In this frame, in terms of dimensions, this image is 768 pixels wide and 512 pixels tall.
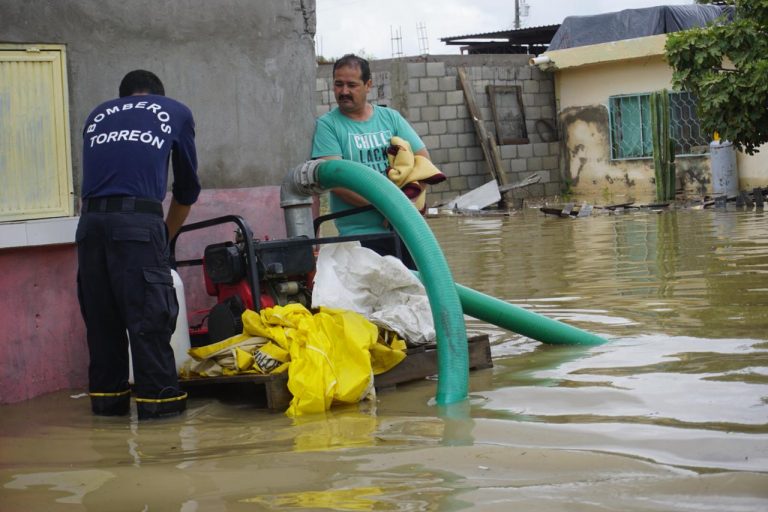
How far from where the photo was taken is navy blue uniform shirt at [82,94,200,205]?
17.0 ft

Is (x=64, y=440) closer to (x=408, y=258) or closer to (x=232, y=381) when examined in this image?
(x=232, y=381)

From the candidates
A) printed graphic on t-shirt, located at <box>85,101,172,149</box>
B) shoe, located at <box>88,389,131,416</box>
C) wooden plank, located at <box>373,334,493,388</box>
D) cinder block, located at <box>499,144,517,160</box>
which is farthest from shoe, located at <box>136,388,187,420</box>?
cinder block, located at <box>499,144,517,160</box>

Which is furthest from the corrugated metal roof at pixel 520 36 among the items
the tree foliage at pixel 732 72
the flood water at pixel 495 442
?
the flood water at pixel 495 442

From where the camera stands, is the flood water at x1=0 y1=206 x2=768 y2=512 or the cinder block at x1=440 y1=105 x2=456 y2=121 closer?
the flood water at x1=0 y1=206 x2=768 y2=512

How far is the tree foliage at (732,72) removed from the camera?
15227 mm

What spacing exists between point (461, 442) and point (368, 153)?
8.55 ft

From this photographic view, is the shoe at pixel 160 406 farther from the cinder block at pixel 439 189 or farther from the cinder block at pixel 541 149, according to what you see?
the cinder block at pixel 541 149

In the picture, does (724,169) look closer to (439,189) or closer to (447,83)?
(439,189)

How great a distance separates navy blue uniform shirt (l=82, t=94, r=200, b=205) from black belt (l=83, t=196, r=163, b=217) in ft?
0.08

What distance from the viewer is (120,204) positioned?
203 inches

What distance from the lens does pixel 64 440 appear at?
4.79 metres

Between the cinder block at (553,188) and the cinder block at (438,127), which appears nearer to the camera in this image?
the cinder block at (438,127)

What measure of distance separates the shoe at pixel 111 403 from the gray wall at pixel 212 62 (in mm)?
1320

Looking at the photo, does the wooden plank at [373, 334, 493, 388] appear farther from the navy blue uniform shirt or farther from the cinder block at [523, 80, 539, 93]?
the cinder block at [523, 80, 539, 93]
